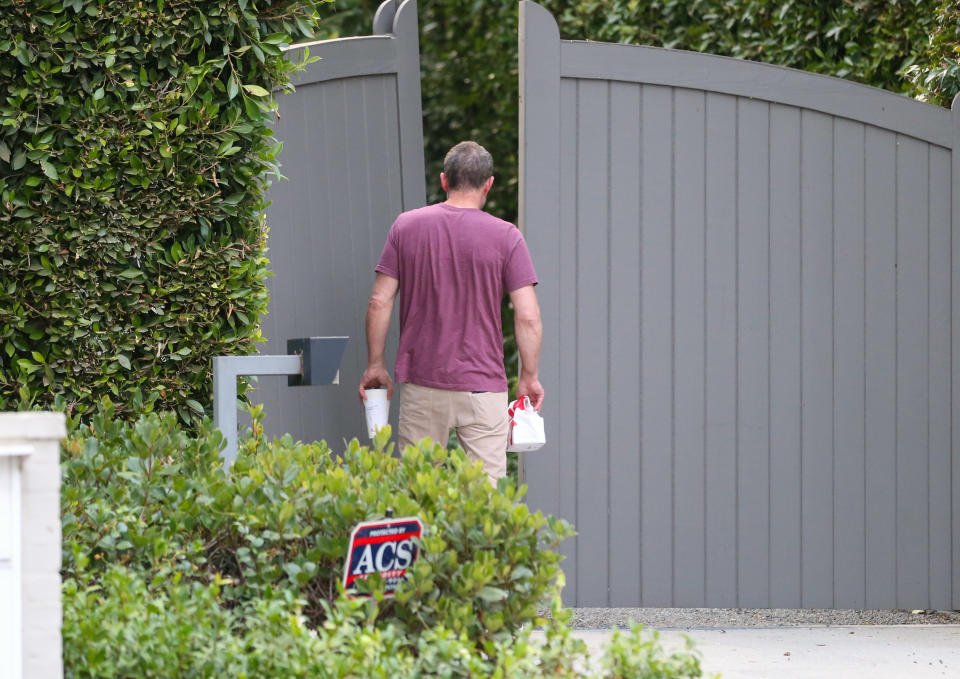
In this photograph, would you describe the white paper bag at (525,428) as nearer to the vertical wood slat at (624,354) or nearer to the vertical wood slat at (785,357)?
the vertical wood slat at (624,354)

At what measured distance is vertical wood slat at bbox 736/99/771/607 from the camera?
4.76 meters

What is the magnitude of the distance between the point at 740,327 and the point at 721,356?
0.15 meters

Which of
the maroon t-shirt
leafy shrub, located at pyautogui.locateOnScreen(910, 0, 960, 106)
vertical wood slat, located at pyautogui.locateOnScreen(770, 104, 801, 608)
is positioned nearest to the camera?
the maroon t-shirt

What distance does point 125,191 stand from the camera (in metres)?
3.61

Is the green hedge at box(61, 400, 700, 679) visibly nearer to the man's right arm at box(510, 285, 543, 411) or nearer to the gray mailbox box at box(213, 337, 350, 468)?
the gray mailbox box at box(213, 337, 350, 468)

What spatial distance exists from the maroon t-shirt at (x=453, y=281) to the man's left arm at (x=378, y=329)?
0.18 ft

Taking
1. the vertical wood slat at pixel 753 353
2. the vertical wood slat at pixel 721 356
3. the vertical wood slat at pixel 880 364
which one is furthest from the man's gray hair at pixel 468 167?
the vertical wood slat at pixel 880 364

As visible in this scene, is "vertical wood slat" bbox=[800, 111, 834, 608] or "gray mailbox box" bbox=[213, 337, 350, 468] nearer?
"gray mailbox box" bbox=[213, 337, 350, 468]

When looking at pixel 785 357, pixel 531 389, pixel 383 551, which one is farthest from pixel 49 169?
pixel 785 357

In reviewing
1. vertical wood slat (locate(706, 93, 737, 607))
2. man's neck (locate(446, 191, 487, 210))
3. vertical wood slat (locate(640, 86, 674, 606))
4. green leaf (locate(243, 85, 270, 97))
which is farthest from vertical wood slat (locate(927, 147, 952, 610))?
green leaf (locate(243, 85, 270, 97))

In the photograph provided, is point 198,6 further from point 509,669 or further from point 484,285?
point 509,669

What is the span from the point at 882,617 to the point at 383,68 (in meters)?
3.31

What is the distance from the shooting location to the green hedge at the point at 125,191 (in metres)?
3.54

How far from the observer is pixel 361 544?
2670 millimetres
